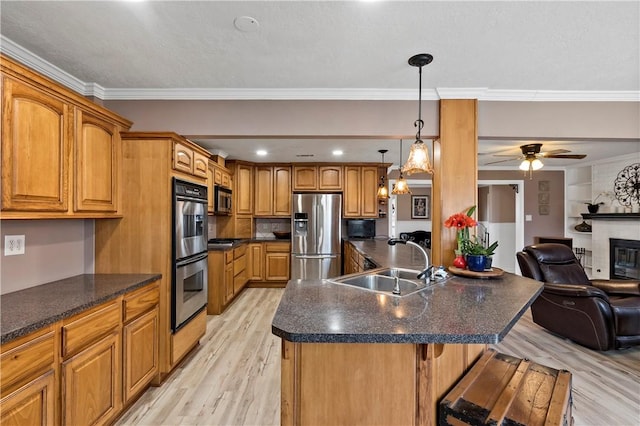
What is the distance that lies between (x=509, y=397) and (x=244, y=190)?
506 cm

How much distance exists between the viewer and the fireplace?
4.94m

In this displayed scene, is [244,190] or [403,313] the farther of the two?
[244,190]

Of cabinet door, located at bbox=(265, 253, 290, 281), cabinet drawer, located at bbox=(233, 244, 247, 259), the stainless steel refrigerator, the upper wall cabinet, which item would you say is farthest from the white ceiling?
cabinet door, located at bbox=(265, 253, 290, 281)

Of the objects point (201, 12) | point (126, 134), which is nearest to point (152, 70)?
point (126, 134)

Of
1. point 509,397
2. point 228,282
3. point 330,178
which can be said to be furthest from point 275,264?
point 509,397

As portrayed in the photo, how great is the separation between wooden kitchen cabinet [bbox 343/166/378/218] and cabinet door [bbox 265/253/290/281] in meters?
1.41

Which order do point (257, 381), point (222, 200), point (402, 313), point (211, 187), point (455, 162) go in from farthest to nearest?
point (222, 200) < point (211, 187) < point (455, 162) < point (257, 381) < point (402, 313)

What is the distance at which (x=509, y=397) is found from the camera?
1.30 m

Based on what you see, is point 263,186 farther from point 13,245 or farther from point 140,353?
Answer: point 13,245

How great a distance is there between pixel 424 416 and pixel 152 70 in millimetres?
2740

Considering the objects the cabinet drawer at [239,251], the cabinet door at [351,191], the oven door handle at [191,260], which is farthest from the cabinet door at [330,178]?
the oven door handle at [191,260]

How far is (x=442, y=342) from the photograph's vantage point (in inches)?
46.1

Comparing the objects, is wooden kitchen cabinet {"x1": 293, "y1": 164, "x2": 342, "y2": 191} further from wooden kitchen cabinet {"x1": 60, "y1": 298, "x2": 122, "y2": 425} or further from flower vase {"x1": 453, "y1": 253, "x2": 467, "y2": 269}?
wooden kitchen cabinet {"x1": 60, "y1": 298, "x2": 122, "y2": 425}

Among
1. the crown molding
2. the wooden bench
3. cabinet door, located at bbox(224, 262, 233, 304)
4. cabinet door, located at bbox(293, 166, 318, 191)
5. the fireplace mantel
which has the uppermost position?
the crown molding
